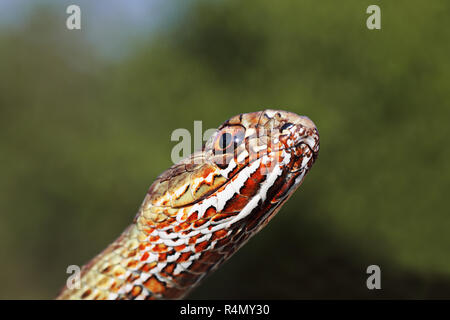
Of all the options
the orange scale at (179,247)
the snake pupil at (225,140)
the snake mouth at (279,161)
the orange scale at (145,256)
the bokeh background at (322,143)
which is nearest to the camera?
the snake mouth at (279,161)

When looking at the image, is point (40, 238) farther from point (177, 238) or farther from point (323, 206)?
point (177, 238)

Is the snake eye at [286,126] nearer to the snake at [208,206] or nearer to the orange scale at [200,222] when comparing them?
the snake at [208,206]

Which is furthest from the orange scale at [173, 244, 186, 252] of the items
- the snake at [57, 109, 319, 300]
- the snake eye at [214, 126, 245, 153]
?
the snake eye at [214, 126, 245, 153]

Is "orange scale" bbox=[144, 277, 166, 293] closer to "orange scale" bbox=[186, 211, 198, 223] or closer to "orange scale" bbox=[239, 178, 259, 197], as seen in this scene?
"orange scale" bbox=[186, 211, 198, 223]

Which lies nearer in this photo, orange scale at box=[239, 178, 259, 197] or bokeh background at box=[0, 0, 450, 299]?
orange scale at box=[239, 178, 259, 197]

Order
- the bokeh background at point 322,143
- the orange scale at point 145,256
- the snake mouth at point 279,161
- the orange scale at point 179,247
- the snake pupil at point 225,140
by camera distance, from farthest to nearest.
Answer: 1. the bokeh background at point 322,143
2. the orange scale at point 145,256
3. the orange scale at point 179,247
4. the snake pupil at point 225,140
5. the snake mouth at point 279,161

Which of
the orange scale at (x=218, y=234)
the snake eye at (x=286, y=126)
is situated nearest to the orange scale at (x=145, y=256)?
the orange scale at (x=218, y=234)

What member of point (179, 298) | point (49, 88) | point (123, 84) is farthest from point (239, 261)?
point (49, 88)
